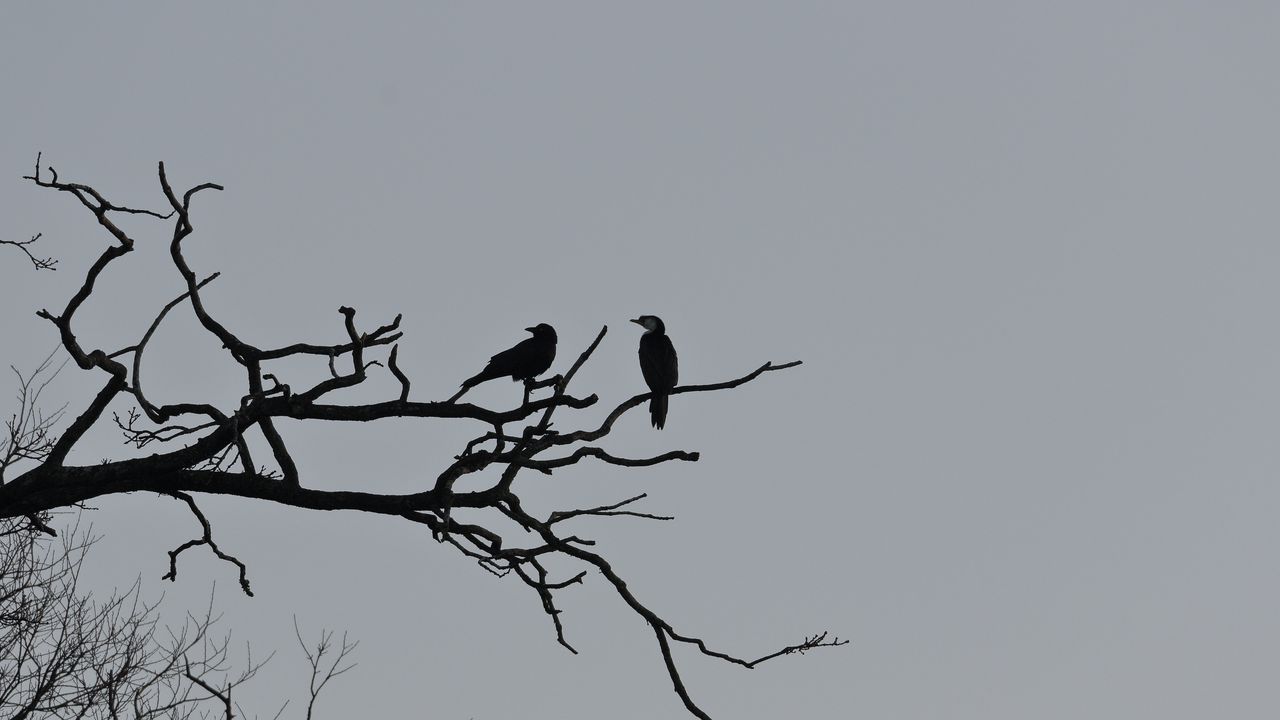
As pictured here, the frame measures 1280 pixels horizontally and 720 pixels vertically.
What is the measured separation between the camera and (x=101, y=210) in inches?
210

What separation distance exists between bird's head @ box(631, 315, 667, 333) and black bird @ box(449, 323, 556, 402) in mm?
1728

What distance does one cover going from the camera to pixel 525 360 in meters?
9.12

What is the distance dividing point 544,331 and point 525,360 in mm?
473

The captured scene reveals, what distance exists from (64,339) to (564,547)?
2405 mm

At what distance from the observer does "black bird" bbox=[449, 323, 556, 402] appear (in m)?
8.99

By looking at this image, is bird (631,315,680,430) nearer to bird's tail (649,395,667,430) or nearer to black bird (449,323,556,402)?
bird's tail (649,395,667,430)

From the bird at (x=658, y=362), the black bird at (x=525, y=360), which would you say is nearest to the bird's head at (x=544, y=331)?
the black bird at (x=525, y=360)

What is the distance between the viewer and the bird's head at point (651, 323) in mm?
11055

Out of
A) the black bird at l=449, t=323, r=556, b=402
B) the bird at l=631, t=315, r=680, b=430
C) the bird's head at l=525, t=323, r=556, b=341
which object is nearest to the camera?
the black bird at l=449, t=323, r=556, b=402

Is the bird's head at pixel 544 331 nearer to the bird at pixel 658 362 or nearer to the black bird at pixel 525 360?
the black bird at pixel 525 360

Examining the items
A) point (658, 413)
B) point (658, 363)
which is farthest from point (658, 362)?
point (658, 413)

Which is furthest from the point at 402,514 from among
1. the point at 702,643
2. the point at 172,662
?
the point at 172,662

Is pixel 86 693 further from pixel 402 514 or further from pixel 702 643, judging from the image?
pixel 702 643

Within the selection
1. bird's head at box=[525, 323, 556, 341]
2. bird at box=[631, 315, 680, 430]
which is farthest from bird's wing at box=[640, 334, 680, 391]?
bird's head at box=[525, 323, 556, 341]
